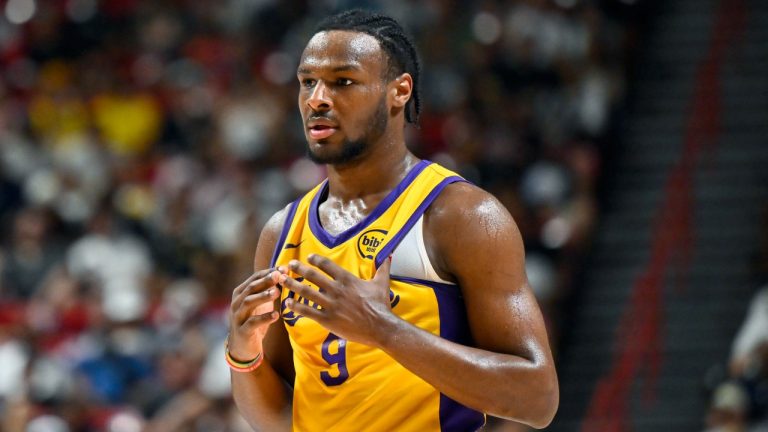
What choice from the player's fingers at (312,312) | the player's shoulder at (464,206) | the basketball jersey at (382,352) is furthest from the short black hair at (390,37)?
the player's fingers at (312,312)

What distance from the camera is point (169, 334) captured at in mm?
9992

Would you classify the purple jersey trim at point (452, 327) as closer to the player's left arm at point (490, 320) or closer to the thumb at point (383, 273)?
the player's left arm at point (490, 320)

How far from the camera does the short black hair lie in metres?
3.65

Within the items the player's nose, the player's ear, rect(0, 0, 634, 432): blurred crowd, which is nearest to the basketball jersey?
the player's ear

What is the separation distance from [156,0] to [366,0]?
2571mm

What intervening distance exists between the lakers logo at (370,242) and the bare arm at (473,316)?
0.15m

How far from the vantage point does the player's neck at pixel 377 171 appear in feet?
12.2

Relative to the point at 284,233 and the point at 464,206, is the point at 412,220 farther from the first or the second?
the point at 284,233

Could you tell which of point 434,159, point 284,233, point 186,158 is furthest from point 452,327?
point 186,158

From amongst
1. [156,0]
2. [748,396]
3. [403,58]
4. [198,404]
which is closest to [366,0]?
[156,0]

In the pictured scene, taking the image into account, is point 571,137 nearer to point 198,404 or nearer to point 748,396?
point 748,396

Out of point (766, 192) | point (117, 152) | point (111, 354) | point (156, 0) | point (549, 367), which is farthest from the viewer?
point (156, 0)

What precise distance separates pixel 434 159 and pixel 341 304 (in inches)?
309

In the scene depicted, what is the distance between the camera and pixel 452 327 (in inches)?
137
